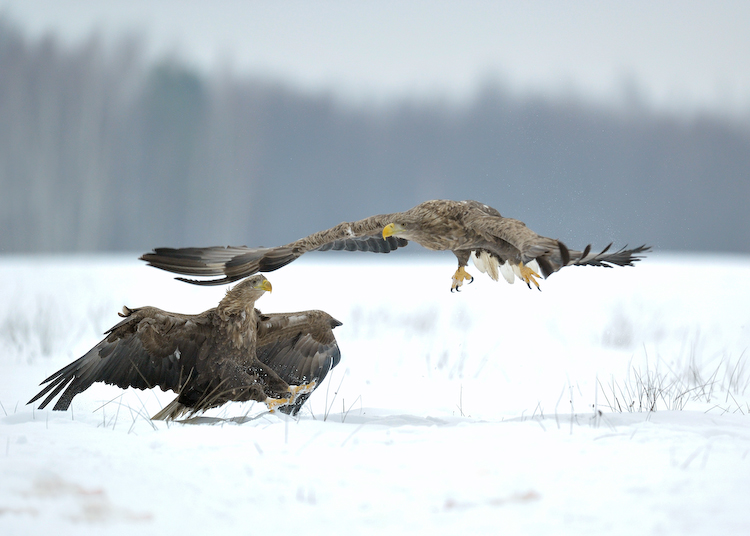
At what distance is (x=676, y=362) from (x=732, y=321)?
161 inches

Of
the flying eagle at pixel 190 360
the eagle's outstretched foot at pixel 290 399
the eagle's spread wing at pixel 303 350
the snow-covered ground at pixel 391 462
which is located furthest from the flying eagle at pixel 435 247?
the snow-covered ground at pixel 391 462

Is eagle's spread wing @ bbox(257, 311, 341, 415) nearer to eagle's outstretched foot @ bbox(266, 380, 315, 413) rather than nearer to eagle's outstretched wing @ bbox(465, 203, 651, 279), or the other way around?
eagle's outstretched foot @ bbox(266, 380, 315, 413)

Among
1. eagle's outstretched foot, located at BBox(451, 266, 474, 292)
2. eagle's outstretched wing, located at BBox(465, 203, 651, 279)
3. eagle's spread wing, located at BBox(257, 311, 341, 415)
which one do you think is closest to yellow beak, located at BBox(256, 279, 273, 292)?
eagle's spread wing, located at BBox(257, 311, 341, 415)

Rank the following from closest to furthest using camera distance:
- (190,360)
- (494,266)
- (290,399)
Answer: (290,399) → (190,360) → (494,266)

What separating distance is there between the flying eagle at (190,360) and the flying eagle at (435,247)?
30 centimetres

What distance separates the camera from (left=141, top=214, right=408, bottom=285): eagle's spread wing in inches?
175

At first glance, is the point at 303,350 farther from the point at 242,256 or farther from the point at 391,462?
the point at 391,462

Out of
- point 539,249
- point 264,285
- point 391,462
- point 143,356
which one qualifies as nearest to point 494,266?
point 539,249

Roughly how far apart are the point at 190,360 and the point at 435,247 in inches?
87.3

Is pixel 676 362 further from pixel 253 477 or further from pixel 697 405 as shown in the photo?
pixel 253 477

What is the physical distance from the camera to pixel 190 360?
4.59 metres

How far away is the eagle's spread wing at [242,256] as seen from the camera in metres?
4.43

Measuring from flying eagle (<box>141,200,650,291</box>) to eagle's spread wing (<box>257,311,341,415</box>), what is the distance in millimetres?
548

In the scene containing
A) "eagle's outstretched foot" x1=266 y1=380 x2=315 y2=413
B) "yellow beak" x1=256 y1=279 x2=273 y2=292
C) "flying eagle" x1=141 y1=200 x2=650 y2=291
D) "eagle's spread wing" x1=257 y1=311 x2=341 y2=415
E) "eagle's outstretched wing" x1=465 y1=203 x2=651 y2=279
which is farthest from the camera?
"eagle's spread wing" x1=257 y1=311 x2=341 y2=415
